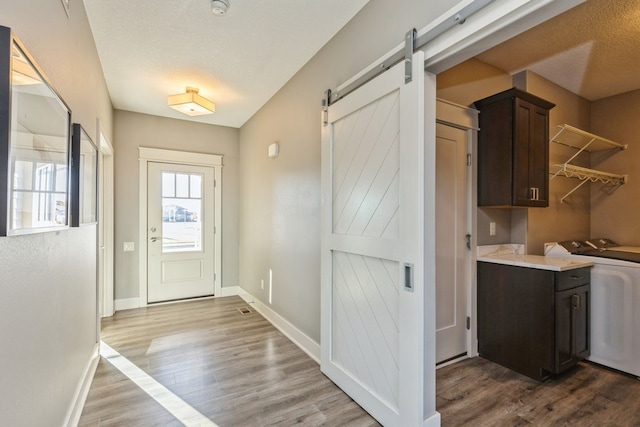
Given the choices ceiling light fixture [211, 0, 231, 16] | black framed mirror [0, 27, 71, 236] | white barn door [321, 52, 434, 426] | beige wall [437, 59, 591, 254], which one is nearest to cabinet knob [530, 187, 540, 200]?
beige wall [437, 59, 591, 254]

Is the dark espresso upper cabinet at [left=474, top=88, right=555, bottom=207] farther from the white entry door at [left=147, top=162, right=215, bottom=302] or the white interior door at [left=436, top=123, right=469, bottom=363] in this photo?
the white entry door at [left=147, top=162, right=215, bottom=302]

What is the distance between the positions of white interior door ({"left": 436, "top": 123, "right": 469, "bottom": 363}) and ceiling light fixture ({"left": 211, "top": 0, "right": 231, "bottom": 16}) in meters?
1.81

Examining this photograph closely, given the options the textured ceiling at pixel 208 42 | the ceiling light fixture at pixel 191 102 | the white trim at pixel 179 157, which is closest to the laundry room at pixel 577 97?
the textured ceiling at pixel 208 42

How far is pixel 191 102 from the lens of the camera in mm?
3111

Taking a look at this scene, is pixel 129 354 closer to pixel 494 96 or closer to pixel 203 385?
pixel 203 385

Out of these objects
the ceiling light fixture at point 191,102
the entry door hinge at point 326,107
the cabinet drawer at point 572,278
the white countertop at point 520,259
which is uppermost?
the ceiling light fixture at point 191,102

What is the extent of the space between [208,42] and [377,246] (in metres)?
2.14

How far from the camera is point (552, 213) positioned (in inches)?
122

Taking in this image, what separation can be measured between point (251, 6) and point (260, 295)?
3.14 metres

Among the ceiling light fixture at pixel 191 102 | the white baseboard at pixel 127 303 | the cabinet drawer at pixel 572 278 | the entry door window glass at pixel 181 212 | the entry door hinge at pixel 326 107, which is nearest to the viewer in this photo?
the cabinet drawer at pixel 572 278

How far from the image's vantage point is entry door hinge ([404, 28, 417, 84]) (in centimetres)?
161

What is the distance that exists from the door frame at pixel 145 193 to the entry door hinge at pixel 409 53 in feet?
12.0

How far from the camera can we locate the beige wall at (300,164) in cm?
194

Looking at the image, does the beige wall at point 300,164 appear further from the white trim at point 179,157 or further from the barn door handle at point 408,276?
the barn door handle at point 408,276
